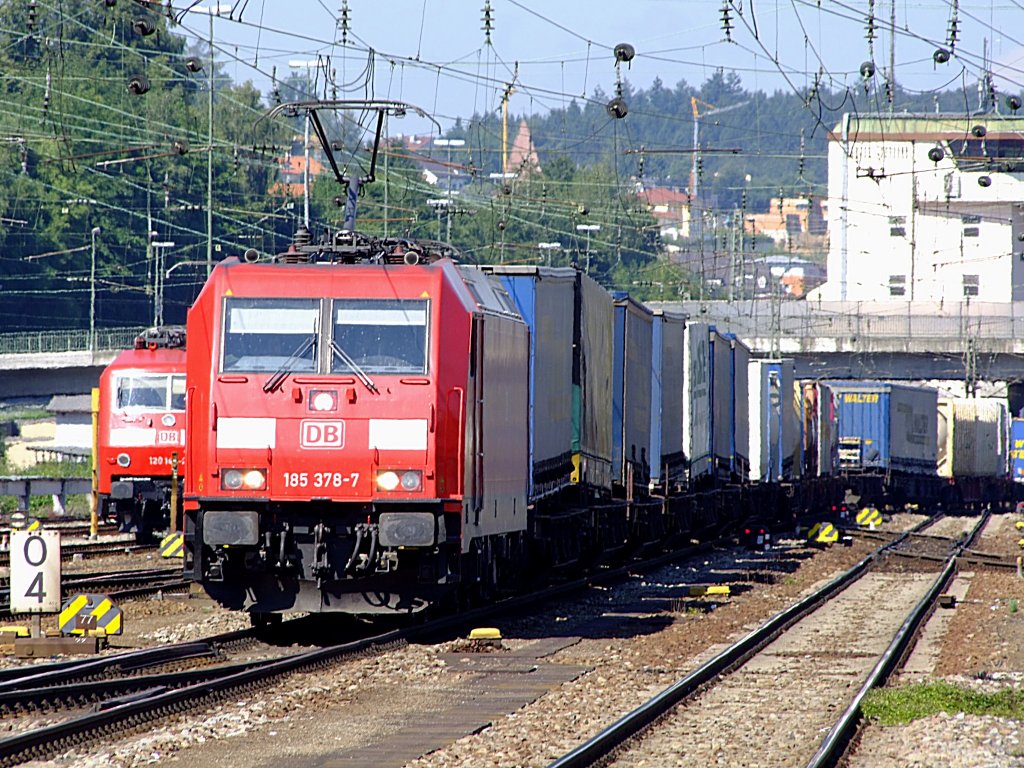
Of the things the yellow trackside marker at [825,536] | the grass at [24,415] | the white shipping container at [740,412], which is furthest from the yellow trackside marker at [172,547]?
the grass at [24,415]

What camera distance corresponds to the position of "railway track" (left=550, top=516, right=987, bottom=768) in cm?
967

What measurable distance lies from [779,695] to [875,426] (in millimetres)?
40756

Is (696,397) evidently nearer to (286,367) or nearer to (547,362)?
(547,362)

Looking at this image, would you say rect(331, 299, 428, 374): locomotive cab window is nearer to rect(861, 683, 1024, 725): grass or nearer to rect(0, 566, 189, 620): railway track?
rect(861, 683, 1024, 725): grass

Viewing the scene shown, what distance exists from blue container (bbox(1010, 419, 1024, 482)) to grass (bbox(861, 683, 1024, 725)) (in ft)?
203

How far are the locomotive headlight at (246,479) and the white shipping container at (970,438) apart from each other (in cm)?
4905

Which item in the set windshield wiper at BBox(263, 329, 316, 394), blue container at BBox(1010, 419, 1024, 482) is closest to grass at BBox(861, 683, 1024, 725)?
windshield wiper at BBox(263, 329, 316, 394)

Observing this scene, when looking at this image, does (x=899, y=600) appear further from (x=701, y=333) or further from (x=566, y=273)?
(x=701, y=333)

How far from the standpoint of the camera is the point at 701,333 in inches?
→ 1150

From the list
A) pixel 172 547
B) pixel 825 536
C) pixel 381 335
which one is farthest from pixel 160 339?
pixel 381 335

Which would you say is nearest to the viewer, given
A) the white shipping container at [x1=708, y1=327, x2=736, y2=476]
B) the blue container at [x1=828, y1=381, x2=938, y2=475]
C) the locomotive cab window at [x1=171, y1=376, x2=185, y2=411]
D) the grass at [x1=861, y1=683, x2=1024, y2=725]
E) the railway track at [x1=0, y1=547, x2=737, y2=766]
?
the railway track at [x1=0, y1=547, x2=737, y2=766]

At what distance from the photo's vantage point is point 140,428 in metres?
27.2

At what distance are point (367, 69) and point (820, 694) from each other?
12669mm

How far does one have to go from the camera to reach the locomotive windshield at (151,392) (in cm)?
2730
